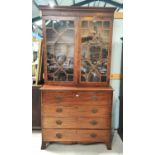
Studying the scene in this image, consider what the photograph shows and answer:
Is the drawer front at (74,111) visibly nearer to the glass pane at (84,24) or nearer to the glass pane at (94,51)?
the glass pane at (94,51)

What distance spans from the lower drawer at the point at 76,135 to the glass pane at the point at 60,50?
0.75 meters

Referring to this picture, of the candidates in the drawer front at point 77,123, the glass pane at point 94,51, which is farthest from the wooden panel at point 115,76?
the drawer front at point 77,123

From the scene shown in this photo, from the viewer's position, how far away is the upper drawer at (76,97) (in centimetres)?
301

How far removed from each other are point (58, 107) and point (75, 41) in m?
0.95

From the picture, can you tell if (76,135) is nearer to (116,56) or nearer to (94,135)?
(94,135)

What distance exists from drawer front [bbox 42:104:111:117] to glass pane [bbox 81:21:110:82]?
1.36 feet

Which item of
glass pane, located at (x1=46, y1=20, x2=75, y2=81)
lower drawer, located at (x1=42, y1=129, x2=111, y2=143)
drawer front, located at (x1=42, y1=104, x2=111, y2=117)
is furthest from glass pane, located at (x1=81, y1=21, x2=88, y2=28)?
lower drawer, located at (x1=42, y1=129, x2=111, y2=143)

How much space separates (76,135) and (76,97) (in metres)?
0.54

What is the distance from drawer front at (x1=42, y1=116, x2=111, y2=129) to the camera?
120 inches
